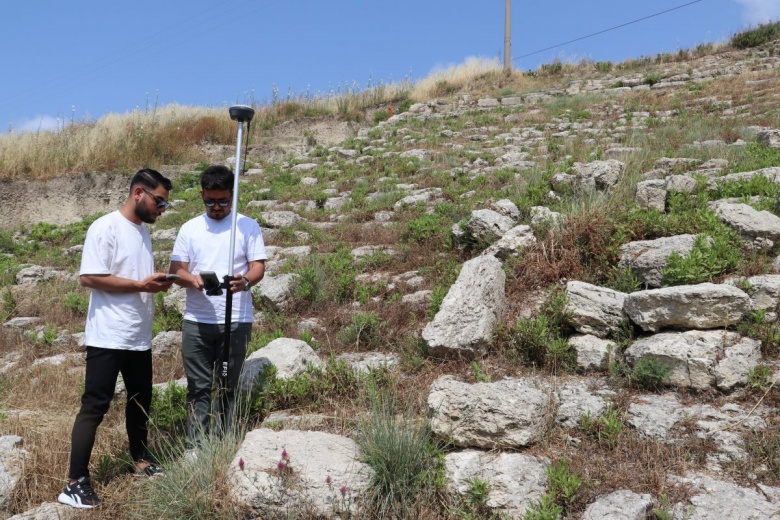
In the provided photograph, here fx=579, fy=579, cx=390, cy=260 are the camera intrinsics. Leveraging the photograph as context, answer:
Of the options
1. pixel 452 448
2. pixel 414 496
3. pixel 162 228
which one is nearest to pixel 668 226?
pixel 452 448

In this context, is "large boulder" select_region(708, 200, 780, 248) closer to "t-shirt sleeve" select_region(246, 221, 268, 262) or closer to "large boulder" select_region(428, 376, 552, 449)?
"large boulder" select_region(428, 376, 552, 449)

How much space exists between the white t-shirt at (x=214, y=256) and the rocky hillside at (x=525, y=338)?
862 millimetres

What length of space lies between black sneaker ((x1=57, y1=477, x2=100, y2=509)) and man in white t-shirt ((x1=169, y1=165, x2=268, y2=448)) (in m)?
0.66

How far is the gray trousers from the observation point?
157 inches

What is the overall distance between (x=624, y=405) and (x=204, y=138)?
16.2 metres

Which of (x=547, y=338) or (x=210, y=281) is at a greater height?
(x=210, y=281)

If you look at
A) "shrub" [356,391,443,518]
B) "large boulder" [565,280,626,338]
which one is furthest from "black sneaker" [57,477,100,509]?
"large boulder" [565,280,626,338]

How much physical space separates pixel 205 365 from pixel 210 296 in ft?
1.62

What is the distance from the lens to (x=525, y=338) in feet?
15.8

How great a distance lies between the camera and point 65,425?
14.4 feet

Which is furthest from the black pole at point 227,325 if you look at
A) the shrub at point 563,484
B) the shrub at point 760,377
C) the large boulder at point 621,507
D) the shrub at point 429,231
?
the shrub at point 429,231

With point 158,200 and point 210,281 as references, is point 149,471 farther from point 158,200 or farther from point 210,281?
point 158,200

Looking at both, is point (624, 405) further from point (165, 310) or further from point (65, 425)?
point (165, 310)

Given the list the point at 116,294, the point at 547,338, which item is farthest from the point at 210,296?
the point at 547,338
